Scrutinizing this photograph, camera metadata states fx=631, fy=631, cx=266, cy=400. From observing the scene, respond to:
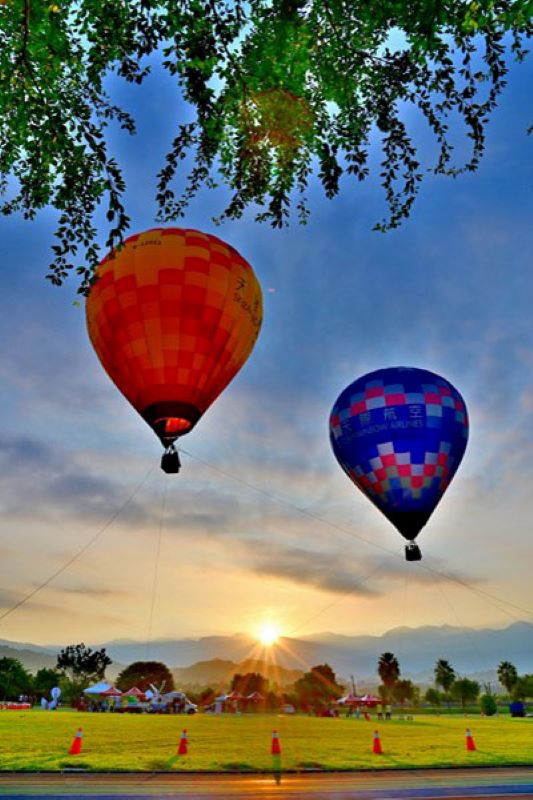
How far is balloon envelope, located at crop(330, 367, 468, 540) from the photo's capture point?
71.6 feet

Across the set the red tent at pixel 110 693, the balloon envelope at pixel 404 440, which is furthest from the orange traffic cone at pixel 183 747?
the red tent at pixel 110 693

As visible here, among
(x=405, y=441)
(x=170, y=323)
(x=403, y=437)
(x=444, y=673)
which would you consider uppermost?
(x=170, y=323)

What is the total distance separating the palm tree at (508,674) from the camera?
158000 millimetres

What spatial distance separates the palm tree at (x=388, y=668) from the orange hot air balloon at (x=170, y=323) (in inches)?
5713

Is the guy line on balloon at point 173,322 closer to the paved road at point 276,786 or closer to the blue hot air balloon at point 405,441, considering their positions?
the paved road at point 276,786

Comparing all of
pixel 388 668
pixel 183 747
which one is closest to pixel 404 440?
pixel 183 747

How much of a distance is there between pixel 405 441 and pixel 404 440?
0.05 meters

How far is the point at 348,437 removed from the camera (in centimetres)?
2353

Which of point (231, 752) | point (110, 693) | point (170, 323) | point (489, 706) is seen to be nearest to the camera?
point (170, 323)

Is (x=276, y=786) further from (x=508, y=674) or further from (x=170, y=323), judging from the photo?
(x=508, y=674)

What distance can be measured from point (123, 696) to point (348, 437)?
59872 mm

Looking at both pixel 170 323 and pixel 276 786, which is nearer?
pixel 276 786

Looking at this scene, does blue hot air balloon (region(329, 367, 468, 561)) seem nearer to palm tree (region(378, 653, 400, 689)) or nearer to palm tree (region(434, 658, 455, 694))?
palm tree (region(378, 653, 400, 689))

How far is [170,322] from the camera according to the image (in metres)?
15.3
